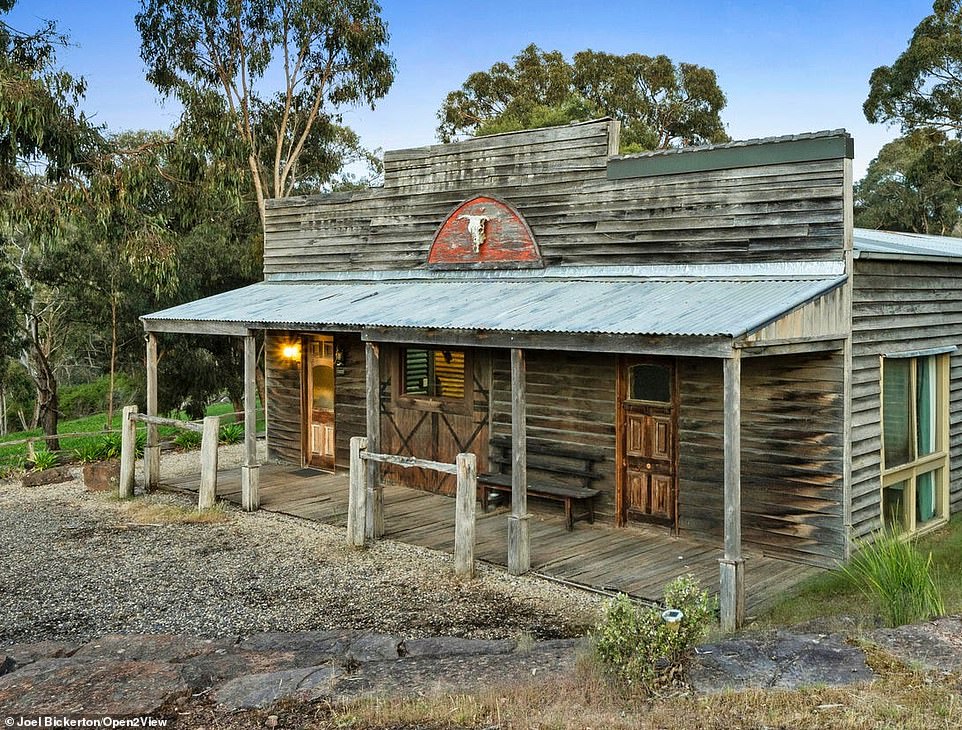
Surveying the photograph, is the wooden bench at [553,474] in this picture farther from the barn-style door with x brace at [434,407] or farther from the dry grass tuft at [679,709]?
the dry grass tuft at [679,709]

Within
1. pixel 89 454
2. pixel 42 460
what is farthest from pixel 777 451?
pixel 42 460

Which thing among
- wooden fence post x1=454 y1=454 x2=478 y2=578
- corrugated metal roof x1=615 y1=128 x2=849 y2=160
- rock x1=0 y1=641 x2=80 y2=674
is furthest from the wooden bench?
rock x1=0 y1=641 x2=80 y2=674

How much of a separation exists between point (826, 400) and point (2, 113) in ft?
43.3

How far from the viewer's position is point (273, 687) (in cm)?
529

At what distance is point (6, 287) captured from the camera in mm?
17406

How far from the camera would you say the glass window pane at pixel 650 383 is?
984 cm

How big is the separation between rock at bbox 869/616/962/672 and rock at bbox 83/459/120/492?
1101cm

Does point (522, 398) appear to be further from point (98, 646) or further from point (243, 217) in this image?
point (243, 217)

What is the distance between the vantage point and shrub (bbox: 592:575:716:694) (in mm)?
5055

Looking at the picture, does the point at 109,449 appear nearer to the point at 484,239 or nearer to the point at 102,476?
the point at 102,476

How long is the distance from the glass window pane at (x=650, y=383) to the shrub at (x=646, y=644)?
4681 millimetres

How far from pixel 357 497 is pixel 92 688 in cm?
493

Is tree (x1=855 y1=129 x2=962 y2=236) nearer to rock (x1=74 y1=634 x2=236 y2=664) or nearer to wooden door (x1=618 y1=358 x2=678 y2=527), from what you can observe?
wooden door (x1=618 y1=358 x2=678 y2=527)

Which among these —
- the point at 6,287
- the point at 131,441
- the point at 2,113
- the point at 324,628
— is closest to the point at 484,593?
the point at 324,628
